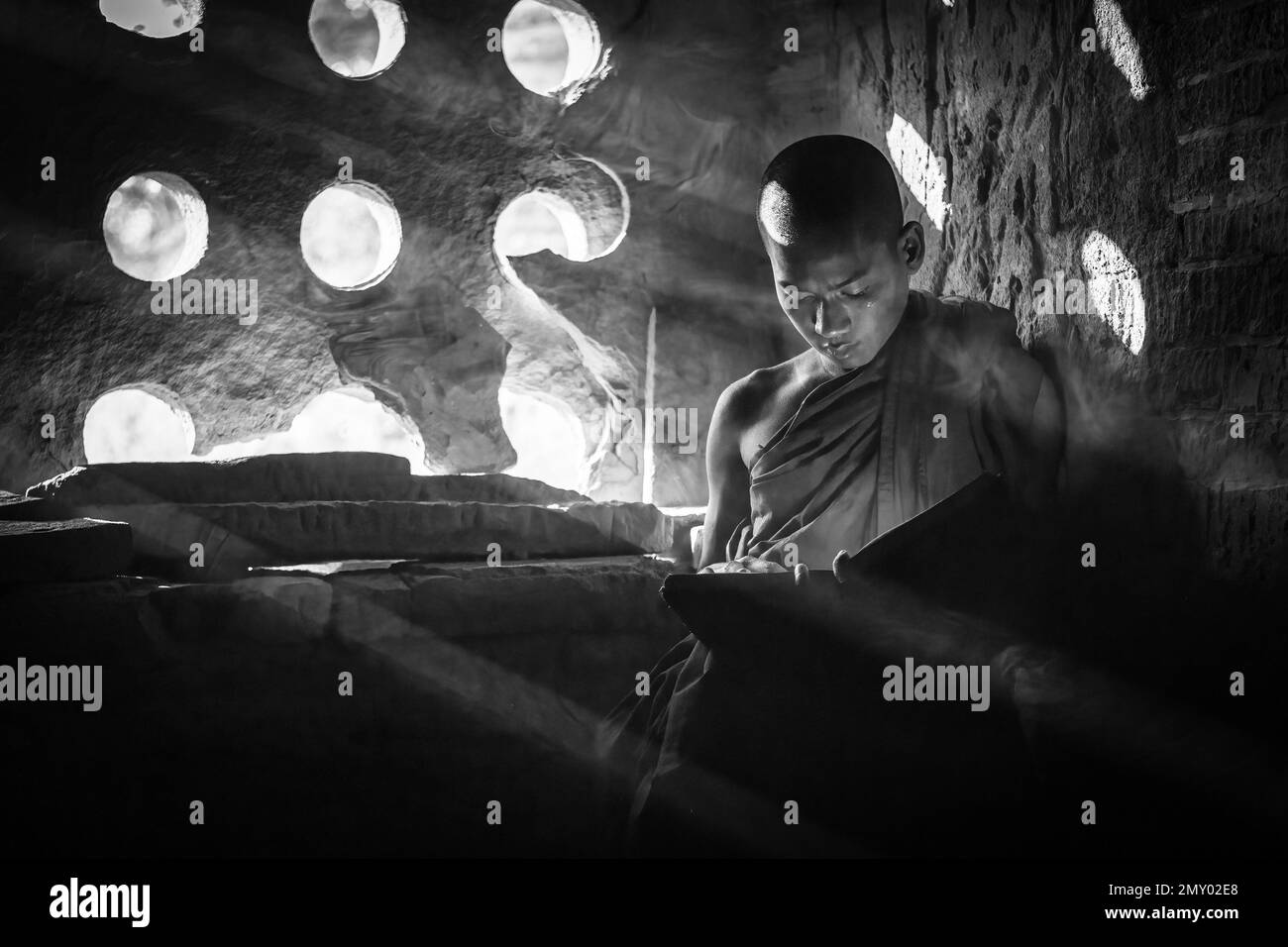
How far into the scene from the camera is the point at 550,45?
20.6 feet

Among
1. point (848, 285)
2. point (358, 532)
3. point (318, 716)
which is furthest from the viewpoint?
point (358, 532)

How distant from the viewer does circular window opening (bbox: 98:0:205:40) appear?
5.16 meters

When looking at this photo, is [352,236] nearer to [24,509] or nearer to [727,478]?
[24,509]

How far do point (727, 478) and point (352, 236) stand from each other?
320cm

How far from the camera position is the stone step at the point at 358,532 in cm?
363

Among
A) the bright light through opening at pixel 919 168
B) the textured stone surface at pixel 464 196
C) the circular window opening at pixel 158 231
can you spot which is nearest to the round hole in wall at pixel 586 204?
the textured stone surface at pixel 464 196

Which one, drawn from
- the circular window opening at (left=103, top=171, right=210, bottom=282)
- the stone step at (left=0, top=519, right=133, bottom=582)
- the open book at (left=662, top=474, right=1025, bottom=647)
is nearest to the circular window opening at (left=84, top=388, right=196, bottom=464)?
the circular window opening at (left=103, top=171, right=210, bottom=282)

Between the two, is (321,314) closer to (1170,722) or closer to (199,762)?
(199,762)

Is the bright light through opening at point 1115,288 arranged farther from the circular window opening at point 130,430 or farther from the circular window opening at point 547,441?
the circular window opening at point 130,430

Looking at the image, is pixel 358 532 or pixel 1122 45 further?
pixel 358 532

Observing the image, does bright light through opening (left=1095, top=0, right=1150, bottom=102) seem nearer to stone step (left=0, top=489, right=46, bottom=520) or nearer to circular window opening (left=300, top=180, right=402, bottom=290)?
stone step (left=0, top=489, right=46, bottom=520)

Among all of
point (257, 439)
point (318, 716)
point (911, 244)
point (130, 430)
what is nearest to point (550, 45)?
point (257, 439)

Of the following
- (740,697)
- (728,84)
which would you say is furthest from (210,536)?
(728,84)

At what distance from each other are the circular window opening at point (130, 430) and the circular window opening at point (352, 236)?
93 cm
